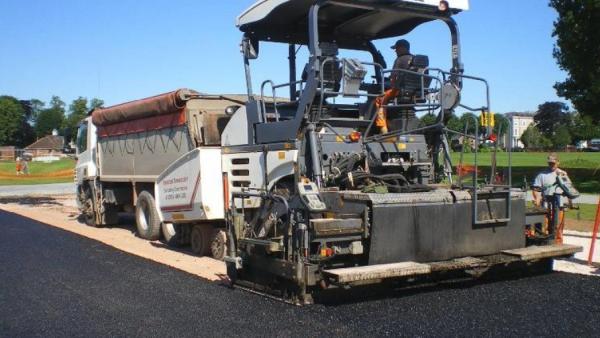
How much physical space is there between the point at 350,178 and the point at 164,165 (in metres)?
5.26

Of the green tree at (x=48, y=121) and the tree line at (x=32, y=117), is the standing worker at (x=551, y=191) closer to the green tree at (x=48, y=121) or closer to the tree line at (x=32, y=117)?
the tree line at (x=32, y=117)

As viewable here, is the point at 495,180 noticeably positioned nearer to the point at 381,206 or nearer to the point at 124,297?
the point at 381,206


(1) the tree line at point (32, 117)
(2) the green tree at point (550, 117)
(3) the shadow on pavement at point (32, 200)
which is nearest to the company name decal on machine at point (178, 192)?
(3) the shadow on pavement at point (32, 200)

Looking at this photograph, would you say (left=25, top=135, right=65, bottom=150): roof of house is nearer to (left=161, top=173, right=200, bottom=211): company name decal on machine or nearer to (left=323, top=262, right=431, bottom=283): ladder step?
(left=161, top=173, right=200, bottom=211): company name decal on machine

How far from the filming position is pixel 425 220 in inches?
279

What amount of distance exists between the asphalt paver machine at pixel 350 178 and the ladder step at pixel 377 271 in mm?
11

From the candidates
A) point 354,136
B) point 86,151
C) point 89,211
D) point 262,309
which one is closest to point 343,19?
point 354,136

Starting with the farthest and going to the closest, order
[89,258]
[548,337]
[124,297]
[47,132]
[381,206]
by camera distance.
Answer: [47,132]
[89,258]
[124,297]
[381,206]
[548,337]

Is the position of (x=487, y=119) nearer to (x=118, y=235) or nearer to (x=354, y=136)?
(x=354, y=136)

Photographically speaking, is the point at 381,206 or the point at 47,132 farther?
the point at 47,132

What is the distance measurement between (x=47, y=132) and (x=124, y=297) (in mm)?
150323

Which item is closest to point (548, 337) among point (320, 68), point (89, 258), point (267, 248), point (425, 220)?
point (425, 220)

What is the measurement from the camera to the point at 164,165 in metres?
11.8

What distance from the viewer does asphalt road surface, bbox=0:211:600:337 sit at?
19.3 feet
